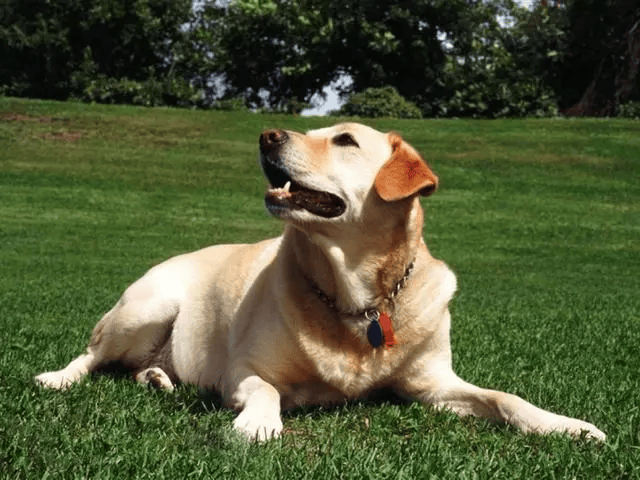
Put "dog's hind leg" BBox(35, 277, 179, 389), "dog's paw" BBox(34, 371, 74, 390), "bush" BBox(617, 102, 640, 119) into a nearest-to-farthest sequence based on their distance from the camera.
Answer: "dog's paw" BBox(34, 371, 74, 390) < "dog's hind leg" BBox(35, 277, 179, 389) < "bush" BBox(617, 102, 640, 119)

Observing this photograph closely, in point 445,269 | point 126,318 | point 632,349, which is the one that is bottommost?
point 632,349

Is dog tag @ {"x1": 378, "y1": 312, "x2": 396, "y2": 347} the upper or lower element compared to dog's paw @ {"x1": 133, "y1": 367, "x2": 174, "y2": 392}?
upper

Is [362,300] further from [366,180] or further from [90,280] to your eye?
[90,280]

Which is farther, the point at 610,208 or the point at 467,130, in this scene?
the point at 467,130

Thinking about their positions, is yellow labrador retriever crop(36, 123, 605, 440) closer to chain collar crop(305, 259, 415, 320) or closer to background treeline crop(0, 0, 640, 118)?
chain collar crop(305, 259, 415, 320)

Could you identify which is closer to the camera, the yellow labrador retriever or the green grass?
the green grass

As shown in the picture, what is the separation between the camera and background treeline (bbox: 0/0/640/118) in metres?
35.2

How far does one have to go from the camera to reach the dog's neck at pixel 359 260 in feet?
12.5

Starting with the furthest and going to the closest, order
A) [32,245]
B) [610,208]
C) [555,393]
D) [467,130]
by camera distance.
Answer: [467,130] → [610,208] → [32,245] → [555,393]

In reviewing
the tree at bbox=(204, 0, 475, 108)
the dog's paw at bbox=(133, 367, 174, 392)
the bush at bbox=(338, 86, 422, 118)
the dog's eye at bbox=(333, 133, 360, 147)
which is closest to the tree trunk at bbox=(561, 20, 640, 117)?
the tree at bbox=(204, 0, 475, 108)

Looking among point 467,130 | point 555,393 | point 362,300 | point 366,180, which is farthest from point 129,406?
point 467,130

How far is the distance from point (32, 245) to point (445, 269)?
521 inches

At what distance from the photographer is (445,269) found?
4113 millimetres

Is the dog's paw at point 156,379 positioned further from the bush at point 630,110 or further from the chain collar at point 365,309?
the bush at point 630,110
